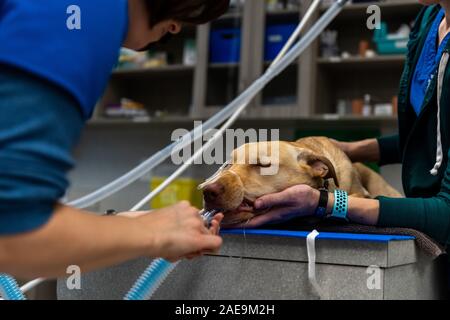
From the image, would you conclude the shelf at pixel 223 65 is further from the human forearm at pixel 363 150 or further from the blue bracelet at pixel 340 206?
the blue bracelet at pixel 340 206

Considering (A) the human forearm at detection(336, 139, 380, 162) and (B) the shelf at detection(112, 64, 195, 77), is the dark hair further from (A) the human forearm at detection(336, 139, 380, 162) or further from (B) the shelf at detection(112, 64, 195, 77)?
(B) the shelf at detection(112, 64, 195, 77)

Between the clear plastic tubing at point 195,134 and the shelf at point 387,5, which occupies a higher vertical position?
the shelf at point 387,5

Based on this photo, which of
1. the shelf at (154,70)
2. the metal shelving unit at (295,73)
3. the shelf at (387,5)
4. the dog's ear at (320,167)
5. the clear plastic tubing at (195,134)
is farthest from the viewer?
the shelf at (154,70)

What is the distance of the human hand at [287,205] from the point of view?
3.17ft

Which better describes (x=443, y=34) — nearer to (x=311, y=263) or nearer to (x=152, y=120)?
(x=311, y=263)

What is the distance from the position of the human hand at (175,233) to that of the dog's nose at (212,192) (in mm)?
331

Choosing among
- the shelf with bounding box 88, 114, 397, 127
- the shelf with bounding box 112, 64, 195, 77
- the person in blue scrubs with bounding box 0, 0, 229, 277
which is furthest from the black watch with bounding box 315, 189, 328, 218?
the shelf with bounding box 112, 64, 195, 77

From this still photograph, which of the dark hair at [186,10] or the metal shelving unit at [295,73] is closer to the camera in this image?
the dark hair at [186,10]

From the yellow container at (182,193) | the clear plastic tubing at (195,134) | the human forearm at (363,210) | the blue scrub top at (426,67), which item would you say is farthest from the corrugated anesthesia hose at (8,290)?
the yellow container at (182,193)

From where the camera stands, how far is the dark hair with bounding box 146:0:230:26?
63 cm

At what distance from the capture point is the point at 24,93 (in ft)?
1.48

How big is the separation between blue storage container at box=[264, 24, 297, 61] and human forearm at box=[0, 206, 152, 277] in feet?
7.94
